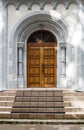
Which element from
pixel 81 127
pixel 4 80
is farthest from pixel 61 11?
pixel 81 127

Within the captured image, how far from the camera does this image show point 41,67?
15711 mm

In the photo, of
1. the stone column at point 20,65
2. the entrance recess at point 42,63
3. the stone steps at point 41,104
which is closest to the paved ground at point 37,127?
the stone steps at point 41,104

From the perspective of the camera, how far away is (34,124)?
11.8 metres

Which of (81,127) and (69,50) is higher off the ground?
(69,50)

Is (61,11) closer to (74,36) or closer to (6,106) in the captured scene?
(74,36)

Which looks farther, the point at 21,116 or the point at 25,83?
the point at 25,83

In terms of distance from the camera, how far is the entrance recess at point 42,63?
51.5 ft

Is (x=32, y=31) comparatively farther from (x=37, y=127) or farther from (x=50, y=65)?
(x=37, y=127)

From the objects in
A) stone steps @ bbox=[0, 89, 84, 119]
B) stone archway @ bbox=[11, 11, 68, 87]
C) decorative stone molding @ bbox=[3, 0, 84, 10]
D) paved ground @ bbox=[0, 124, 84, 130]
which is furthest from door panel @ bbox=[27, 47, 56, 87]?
paved ground @ bbox=[0, 124, 84, 130]

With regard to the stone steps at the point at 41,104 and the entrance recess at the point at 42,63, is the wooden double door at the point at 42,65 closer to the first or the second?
the entrance recess at the point at 42,63

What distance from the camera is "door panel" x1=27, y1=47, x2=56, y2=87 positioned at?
1571cm

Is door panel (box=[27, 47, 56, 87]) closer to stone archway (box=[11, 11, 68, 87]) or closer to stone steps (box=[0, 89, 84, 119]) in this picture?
stone archway (box=[11, 11, 68, 87])

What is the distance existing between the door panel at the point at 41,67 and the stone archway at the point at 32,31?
0.28m

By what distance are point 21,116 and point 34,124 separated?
97cm
